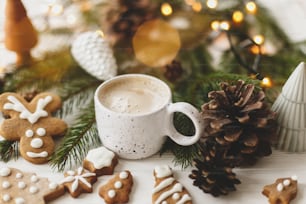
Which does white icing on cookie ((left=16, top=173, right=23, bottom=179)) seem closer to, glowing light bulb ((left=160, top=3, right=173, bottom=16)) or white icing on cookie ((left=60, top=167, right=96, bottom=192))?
white icing on cookie ((left=60, top=167, right=96, bottom=192))

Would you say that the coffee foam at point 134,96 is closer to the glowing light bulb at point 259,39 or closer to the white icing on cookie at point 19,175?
the white icing on cookie at point 19,175

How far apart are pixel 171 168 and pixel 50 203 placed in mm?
210

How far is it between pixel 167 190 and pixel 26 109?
0.30m

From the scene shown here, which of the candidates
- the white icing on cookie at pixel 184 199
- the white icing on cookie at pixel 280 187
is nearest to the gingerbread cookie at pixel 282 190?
the white icing on cookie at pixel 280 187

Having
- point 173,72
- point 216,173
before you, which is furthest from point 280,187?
point 173,72

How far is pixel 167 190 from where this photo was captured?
83cm

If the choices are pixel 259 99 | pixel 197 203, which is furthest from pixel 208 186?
pixel 259 99

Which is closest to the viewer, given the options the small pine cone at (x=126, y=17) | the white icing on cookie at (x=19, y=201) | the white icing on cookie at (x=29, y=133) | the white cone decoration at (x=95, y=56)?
the white icing on cookie at (x=19, y=201)

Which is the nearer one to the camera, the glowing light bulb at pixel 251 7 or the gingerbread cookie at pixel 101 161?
the gingerbread cookie at pixel 101 161

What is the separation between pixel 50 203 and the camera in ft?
2.70

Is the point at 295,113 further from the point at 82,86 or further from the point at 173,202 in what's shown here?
the point at 82,86

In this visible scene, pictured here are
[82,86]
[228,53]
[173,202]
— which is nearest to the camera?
[173,202]

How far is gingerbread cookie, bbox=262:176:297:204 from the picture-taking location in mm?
816

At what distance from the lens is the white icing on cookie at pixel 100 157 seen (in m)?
0.87
